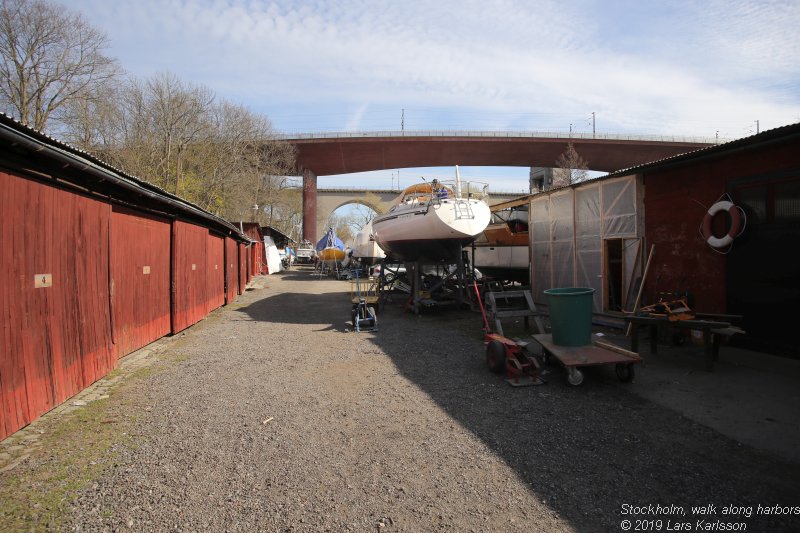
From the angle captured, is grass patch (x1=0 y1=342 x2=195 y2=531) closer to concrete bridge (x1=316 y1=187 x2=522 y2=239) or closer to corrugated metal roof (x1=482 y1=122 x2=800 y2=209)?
corrugated metal roof (x1=482 y1=122 x2=800 y2=209)

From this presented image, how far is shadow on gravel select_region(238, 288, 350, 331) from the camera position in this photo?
11.1m

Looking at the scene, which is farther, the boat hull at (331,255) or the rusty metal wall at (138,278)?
the boat hull at (331,255)

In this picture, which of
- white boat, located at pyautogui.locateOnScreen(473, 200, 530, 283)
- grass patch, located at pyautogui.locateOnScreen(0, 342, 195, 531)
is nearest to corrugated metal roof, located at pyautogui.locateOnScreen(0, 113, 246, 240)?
grass patch, located at pyautogui.locateOnScreen(0, 342, 195, 531)

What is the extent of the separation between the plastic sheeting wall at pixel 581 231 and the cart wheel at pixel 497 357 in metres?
5.06

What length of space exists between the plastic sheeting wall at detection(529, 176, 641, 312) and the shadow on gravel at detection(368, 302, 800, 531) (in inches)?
180

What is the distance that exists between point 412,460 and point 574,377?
9.32 ft

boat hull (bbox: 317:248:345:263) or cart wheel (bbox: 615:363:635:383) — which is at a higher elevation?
boat hull (bbox: 317:248:345:263)

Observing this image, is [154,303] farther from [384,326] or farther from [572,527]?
[572,527]

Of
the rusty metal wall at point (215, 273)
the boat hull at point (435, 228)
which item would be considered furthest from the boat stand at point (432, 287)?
the rusty metal wall at point (215, 273)

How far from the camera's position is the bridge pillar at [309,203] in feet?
149

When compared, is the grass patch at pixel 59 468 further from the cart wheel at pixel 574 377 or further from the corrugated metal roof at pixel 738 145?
the corrugated metal roof at pixel 738 145

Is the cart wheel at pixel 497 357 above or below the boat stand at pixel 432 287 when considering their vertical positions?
below

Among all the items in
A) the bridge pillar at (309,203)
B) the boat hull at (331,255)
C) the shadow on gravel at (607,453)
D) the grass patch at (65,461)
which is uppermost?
the bridge pillar at (309,203)

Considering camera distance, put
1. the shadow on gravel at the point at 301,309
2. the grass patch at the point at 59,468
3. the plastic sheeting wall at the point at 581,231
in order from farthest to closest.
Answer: the shadow on gravel at the point at 301,309
the plastic sheeting wall at the point at 581,231
the grass patch at the point at 59,468
